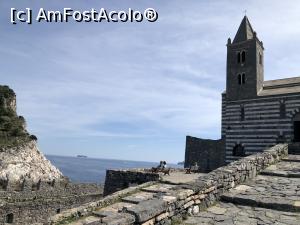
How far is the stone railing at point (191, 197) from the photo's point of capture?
7168mm

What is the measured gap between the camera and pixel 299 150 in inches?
768

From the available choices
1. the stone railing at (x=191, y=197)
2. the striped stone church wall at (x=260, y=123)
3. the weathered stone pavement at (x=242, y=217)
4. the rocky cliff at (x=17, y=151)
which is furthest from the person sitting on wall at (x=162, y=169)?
the rocky cliff at (x=17, y=151)

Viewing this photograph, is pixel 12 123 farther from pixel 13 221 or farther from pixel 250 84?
pixel 250 84

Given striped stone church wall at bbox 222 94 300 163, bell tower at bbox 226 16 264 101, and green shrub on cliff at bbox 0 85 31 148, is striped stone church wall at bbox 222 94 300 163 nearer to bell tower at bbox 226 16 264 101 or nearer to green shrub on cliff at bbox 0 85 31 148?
bell tower at bbox 226 16 264 101

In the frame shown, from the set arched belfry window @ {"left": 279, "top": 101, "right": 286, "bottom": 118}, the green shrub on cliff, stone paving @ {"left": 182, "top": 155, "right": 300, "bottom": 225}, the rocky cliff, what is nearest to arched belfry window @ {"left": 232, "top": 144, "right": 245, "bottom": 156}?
arched belfry window @ {"left": 279, "top": 101, "right": 286, "bottom": 118}

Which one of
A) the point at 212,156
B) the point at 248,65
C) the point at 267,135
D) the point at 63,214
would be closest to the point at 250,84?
A: the point at 248,65

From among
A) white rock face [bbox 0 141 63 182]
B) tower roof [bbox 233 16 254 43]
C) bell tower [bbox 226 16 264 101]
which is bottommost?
white rock face [bbox 0 141 63 182]

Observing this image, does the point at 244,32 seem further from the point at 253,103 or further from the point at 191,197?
the point at 191,197

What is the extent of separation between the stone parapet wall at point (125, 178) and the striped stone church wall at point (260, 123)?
10.7 m

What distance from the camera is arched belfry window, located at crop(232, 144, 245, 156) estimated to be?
32.2 meters

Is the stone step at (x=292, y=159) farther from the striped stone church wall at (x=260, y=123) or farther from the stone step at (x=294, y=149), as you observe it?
the striped stone church wall at (x=260, y=123)

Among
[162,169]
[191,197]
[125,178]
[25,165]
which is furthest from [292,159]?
[25,165]

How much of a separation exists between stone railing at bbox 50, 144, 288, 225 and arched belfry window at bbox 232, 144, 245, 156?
18.3 m

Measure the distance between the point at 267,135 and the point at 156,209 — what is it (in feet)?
82.0
